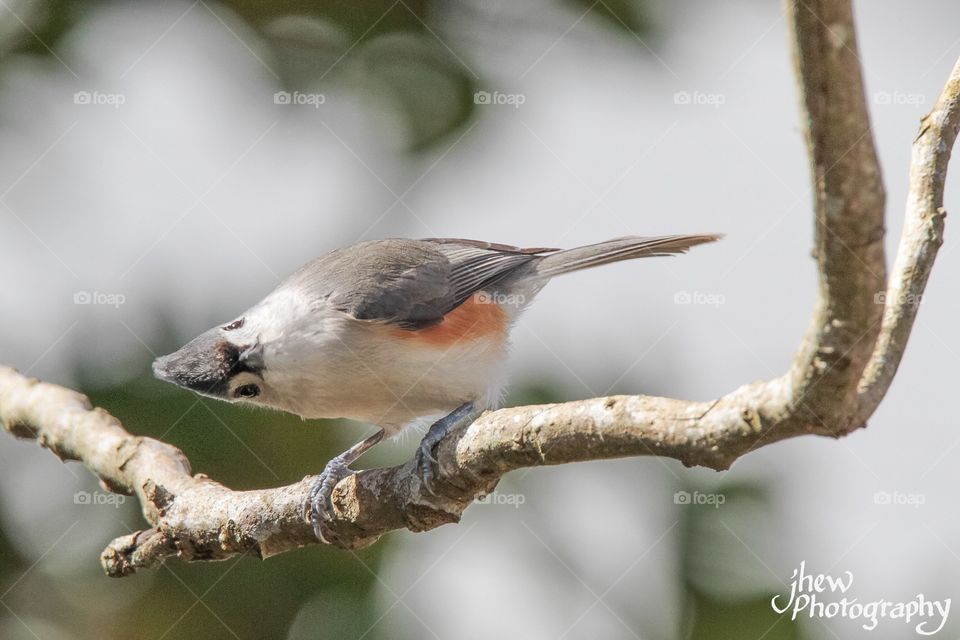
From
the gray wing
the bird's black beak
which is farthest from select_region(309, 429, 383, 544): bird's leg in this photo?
the gray wing

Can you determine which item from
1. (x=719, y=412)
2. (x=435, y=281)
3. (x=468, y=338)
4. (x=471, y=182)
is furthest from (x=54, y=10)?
(x=719, y=412)

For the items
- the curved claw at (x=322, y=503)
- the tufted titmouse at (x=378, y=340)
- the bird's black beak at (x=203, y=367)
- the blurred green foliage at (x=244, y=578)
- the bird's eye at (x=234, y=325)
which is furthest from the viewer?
the blurred green foliage at (x=244, y=578)

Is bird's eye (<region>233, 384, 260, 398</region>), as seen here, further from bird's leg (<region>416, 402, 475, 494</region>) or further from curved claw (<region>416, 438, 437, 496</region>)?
curved claw (<region>416, 438, 437, 496</region>)

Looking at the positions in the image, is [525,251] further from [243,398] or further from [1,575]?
[1,575]

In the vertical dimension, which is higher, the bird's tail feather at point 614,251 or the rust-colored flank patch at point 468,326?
the bird's tail feather at point 614,251

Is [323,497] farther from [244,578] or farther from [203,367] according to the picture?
[244,578]

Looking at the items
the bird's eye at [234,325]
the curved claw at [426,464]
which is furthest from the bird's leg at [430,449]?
the bird's eye at [234,325]

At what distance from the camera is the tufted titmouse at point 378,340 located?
384 cm

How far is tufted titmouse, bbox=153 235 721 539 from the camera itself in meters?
3.84

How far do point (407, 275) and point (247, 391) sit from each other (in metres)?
0.94

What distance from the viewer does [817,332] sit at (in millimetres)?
1838

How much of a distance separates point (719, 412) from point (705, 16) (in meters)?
4.12

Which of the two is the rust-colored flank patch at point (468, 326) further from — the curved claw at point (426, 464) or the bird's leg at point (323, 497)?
the curved claw at point (426, 464)

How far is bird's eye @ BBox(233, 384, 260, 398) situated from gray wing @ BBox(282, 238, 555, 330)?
47cm
